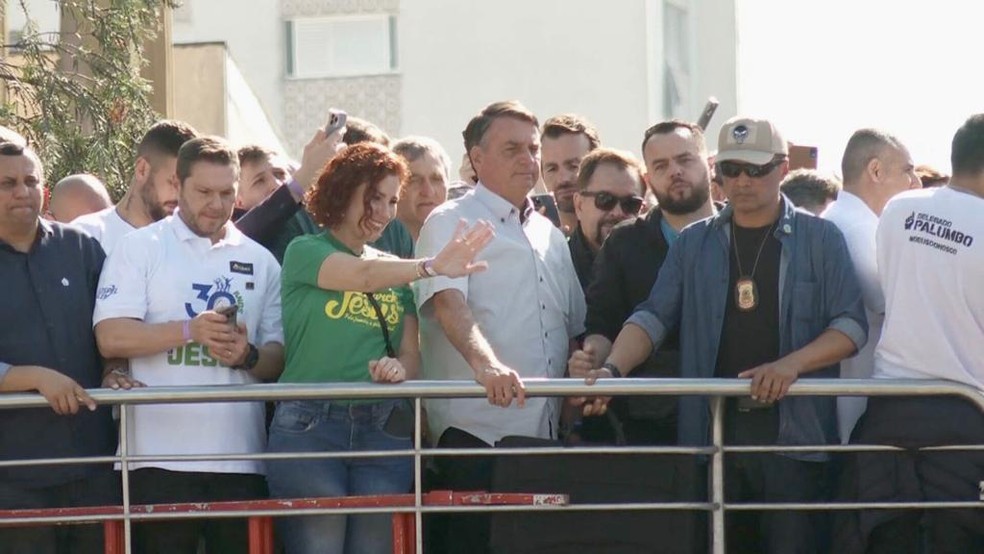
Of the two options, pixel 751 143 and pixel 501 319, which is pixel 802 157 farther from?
pixel 501 319

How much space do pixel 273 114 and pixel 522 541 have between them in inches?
1005

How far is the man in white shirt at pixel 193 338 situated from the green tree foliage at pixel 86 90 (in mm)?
4873

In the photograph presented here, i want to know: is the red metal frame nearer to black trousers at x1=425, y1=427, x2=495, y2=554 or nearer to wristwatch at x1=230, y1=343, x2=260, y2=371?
black trousers at x1=425, y1=427, x2=495, y2=554

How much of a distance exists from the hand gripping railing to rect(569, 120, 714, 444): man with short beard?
58 cm

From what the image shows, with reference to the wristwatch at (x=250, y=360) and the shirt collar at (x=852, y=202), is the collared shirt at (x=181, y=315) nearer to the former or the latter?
the wristwatch at (x=250, y=360)

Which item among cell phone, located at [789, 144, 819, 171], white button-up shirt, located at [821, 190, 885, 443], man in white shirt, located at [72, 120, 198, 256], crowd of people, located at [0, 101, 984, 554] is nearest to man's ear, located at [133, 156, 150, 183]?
man in white shirt, located at [72, 120, 198, 256]

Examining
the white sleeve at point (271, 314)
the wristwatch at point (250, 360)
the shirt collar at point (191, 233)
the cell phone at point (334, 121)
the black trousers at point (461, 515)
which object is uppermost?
the cell phone at point (334, 121)

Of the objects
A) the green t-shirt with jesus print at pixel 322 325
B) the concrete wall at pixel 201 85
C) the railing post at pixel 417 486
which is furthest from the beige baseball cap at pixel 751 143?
the concrete wall at pixel 201 85

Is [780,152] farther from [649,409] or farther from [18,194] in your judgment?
[18,194]

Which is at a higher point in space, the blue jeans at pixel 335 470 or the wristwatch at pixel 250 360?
the wristwatch at pixel 250 360

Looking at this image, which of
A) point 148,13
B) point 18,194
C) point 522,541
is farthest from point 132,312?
point 148,13

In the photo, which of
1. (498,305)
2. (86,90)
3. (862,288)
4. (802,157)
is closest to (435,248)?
(498,305)

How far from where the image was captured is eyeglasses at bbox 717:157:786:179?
22.5 feet

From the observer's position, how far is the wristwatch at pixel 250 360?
6691mm
